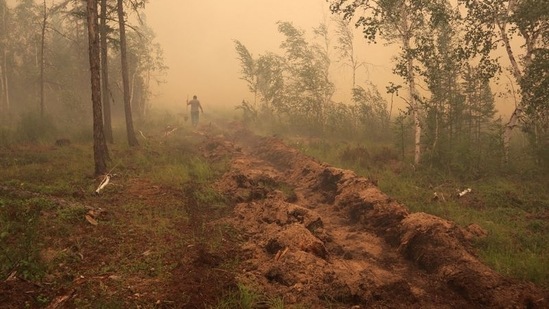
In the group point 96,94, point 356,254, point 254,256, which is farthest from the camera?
point 96,94

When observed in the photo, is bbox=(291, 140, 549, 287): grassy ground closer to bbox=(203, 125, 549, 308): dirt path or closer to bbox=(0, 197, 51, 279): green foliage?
bbox=(203, 125, 549, 308): dirt path

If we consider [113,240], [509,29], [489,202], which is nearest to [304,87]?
[509,29]

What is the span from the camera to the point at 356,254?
24.2 ft

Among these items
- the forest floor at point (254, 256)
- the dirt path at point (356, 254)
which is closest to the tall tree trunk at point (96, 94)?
the forest floor at point (254, 256)

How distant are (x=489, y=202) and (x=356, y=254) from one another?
5.55m

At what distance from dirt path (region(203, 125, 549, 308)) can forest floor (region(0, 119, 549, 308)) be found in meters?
0.02

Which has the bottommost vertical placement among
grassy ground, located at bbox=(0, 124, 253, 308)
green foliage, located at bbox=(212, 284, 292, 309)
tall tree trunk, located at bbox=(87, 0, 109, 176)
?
green foliage, located at bbox=(212, 284, 292, 309)

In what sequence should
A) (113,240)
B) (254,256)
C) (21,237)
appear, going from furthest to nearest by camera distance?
(113,240)
(254,256)
(21,237)

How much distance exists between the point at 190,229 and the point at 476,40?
13541 millimetres

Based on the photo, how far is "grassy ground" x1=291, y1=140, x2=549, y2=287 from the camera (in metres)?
6.92

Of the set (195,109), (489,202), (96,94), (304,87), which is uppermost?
(304,87)

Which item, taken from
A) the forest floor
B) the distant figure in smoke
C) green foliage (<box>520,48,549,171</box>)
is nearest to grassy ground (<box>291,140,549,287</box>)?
the forest floor

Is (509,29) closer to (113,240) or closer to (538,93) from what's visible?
(538,93)

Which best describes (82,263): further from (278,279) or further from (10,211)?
(278,279)
